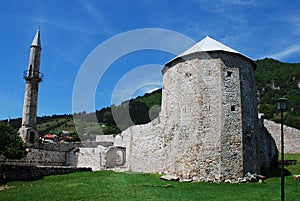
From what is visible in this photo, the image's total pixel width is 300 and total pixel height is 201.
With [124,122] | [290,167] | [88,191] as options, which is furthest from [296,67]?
[88,191]

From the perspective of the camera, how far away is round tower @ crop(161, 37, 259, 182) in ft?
63.6

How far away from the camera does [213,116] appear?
65.2ft

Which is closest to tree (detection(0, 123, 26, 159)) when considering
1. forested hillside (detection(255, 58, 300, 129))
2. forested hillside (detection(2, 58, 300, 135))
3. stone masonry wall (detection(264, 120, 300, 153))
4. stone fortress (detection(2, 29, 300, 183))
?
stone fortress (detection(2, 29, 300, 183))

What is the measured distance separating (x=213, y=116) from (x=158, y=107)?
2841cm

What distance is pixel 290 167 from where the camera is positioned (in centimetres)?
2447

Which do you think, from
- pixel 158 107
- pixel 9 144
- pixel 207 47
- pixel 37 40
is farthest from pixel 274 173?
pixel 37 40

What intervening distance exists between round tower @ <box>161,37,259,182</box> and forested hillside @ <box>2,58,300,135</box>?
26.8m

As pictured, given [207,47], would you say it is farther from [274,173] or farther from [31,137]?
[31,137]

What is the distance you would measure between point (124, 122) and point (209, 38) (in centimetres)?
3323

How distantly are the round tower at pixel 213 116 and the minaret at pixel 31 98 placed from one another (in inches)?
855

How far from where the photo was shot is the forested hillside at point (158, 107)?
179ft

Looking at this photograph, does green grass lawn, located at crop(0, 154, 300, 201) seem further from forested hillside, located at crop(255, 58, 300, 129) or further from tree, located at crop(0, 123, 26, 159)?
forested hillside, located at crop(255, 58, 300, 129)

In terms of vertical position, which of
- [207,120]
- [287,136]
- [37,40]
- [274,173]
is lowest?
[274,173]

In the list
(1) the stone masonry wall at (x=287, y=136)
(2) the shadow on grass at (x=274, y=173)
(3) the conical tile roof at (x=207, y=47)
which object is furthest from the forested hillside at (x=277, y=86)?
(3) the conical tile roof at (x=207, y=47)
